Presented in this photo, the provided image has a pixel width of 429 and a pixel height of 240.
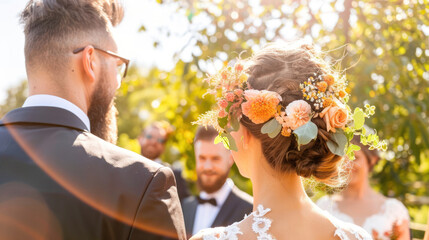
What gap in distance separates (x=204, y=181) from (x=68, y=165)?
321cm

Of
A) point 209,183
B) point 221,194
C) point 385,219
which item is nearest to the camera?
point 385,219

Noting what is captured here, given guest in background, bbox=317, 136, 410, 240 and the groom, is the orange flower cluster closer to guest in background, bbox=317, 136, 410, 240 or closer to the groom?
the groom

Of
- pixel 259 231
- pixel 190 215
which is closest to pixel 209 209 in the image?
pixel 190 215

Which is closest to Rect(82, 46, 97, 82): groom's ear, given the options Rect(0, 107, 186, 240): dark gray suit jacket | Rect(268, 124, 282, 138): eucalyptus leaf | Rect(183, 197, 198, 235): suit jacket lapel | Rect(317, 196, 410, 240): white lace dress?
Rect(0, 107, 186, 240): dark gray suit jacket

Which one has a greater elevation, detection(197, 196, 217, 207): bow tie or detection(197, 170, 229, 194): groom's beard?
detection(197, 170, 229, 194): groom's beard

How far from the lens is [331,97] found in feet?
6.78

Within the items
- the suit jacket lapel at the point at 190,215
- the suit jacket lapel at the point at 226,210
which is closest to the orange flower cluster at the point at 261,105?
the suit jacket lapel at the point at 226,210

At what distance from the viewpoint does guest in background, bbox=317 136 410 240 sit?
4.15 meters

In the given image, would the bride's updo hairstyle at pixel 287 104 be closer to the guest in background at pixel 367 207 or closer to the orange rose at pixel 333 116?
the orange rose at pixel 333 116

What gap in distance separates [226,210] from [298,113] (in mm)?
2590

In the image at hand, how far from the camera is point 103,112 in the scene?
2.05 m

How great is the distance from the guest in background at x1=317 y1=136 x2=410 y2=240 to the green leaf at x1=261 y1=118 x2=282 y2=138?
7.76 feet

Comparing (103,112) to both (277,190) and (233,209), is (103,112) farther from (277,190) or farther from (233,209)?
(233,209)

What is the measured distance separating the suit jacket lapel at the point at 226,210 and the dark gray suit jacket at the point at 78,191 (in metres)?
2.61
